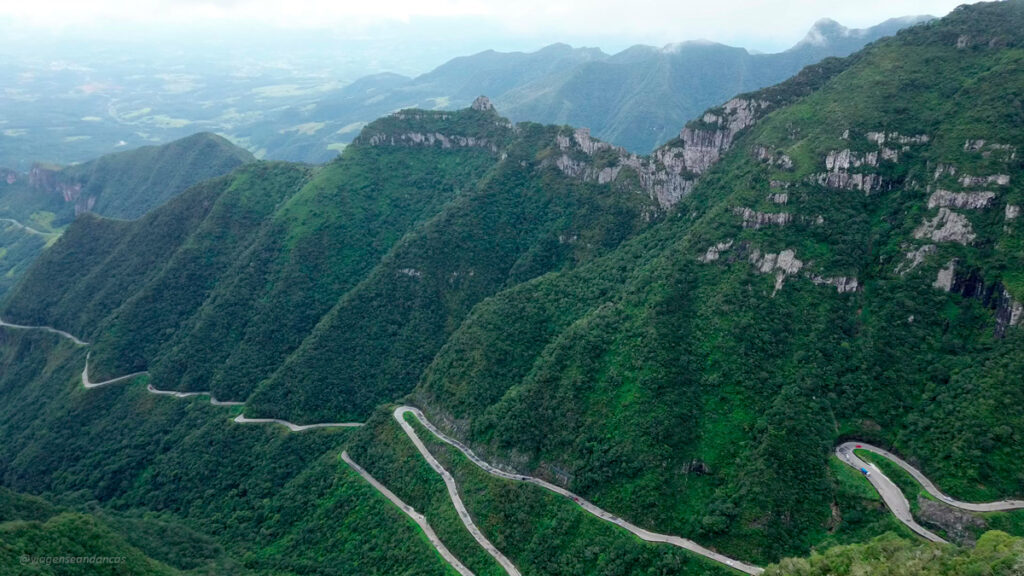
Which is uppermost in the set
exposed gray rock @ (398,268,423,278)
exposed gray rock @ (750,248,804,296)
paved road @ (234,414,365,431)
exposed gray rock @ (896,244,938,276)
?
exposed gray rock @ (896,244,938,276)

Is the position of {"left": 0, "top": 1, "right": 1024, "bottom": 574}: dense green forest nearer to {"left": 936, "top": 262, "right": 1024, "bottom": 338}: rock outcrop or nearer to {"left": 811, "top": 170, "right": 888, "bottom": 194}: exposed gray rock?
{"left": 936, "top": 262, "right": 1024, "bottom": 338}: rock outcrop

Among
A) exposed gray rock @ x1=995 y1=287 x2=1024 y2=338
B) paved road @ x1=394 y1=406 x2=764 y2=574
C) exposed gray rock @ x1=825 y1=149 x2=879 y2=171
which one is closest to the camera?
paved road @ x1=394 y1=406 x2=764 y2=574

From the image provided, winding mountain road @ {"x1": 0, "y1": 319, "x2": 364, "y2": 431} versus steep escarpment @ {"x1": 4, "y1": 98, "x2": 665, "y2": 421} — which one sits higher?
steep escarpment @ {"x1": 4, "y1": 98, "x2": 665, "y2": 421}

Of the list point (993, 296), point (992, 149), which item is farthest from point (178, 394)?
point (992, 149)

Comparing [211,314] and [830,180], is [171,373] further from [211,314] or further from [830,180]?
[830,180]

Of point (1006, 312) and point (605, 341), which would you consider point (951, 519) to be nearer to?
point (1006, 312)

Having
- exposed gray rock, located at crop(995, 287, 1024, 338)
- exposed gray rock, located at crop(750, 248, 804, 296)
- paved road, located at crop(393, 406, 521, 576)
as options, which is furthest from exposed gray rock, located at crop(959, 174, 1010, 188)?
paved road, located at crop(393, 406, 521, 576)

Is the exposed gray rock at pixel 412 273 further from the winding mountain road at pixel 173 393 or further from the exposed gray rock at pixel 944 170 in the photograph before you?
the exposed gray rock at pixel 944 170
